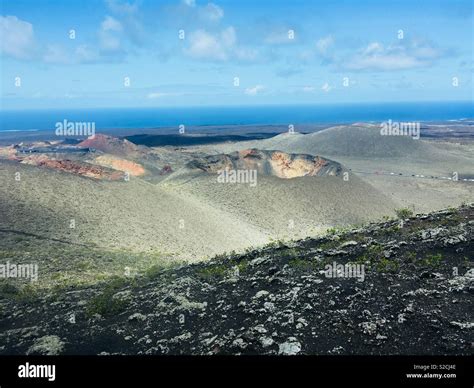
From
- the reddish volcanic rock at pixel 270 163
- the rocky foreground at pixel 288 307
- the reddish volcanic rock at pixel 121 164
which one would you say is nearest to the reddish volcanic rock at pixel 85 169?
the reddish volcanic rock at pixel 270 163

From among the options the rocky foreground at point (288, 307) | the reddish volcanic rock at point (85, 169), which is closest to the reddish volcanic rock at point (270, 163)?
the reddish volcanic rock at point (85, 169)

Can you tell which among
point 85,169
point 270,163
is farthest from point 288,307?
point 270,163

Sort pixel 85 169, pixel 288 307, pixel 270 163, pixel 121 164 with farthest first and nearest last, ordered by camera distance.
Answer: pixel 121 164
pixel 270 163
pixel 85 169
pixel 288 307

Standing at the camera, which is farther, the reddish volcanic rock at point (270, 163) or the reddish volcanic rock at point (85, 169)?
the reddish volcanic rock at point (270, 163)

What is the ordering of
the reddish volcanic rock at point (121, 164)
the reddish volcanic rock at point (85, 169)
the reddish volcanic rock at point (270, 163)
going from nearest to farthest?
the reddish volcanic rock at point (85, 169) < the reddish volcanic rock at point (270, 163) < the reddish volcanic rock at point (121, 164)

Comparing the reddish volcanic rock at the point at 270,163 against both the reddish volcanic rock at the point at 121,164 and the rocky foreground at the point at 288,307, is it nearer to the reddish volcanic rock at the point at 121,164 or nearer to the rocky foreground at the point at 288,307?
the reddish volcanic rock at the point at 121,164

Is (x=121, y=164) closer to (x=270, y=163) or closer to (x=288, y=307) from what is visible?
(x=270, y=163)

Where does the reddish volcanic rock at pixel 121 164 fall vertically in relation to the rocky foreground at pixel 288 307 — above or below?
above

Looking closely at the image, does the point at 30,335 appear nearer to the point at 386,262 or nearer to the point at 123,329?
the point at 123,329

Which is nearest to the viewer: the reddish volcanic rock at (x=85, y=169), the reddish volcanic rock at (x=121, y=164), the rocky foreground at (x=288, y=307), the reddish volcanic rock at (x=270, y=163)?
the rocky foreground at (x=288, y=307)
